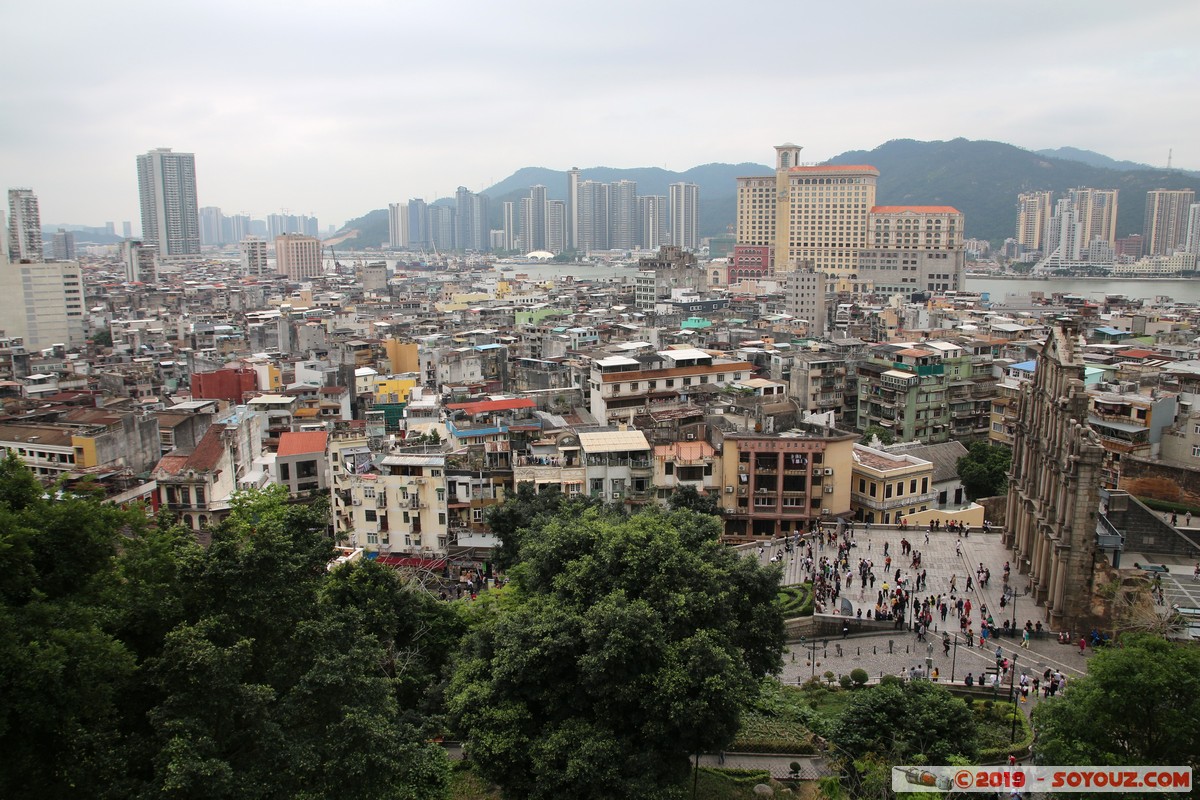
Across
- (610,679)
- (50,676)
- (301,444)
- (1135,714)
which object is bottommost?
(301,444)

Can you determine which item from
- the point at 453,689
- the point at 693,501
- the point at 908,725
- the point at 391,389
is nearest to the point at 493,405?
the point at 391,389

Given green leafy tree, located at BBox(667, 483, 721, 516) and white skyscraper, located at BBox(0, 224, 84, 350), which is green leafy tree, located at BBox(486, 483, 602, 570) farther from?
white skyscraper, located at BBox(0, 224, 84, 350)

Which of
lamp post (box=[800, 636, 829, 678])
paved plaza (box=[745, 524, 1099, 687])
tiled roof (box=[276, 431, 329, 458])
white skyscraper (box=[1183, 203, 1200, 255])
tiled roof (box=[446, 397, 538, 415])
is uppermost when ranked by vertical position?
white skyscraper (box=[1183, 203, 1200, 255])

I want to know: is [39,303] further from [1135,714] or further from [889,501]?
[1135,714]

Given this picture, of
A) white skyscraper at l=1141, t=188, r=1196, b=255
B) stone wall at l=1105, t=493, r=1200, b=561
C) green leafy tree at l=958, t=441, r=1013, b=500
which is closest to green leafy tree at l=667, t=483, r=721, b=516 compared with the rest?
stone wall at l=1105, t=493, r=1200, b=561

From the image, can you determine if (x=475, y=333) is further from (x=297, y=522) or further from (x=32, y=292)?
(x=297, y=522)

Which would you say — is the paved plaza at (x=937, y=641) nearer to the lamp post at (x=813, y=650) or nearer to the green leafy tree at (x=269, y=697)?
the lamp post at (x=813, y=650)
